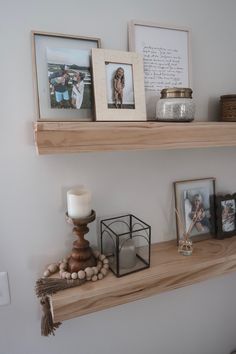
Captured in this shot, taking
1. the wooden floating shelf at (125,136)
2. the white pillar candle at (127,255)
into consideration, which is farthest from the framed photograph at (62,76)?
the white pillar candle at (127,255)

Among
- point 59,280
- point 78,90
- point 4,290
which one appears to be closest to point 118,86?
point 78,90

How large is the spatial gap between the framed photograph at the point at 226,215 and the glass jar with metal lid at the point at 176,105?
0.41m

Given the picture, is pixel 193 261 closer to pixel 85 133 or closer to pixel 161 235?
pixel 161 235

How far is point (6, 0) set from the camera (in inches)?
27.3

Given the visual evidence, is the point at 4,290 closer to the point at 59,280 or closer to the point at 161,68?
the point at 59,280

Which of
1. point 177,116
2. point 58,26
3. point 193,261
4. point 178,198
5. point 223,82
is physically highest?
point 58,26

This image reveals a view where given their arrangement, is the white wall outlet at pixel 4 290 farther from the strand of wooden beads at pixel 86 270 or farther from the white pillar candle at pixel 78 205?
the white pillar candle at pixel 78 205

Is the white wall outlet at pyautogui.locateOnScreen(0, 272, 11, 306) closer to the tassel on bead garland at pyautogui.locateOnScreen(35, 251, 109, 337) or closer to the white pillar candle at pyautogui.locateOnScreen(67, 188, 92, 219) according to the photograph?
the tassel on bead garland at pyautogui.locateOnScreen(35, 251, 109, 337)

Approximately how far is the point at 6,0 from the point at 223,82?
2.49ft

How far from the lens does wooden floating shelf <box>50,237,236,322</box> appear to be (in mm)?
694

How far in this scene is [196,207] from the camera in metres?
0.97

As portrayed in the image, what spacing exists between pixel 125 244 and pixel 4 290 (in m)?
0.40

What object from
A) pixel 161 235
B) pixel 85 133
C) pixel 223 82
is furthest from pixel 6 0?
pixel 161 235

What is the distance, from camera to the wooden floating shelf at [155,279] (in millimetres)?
694
